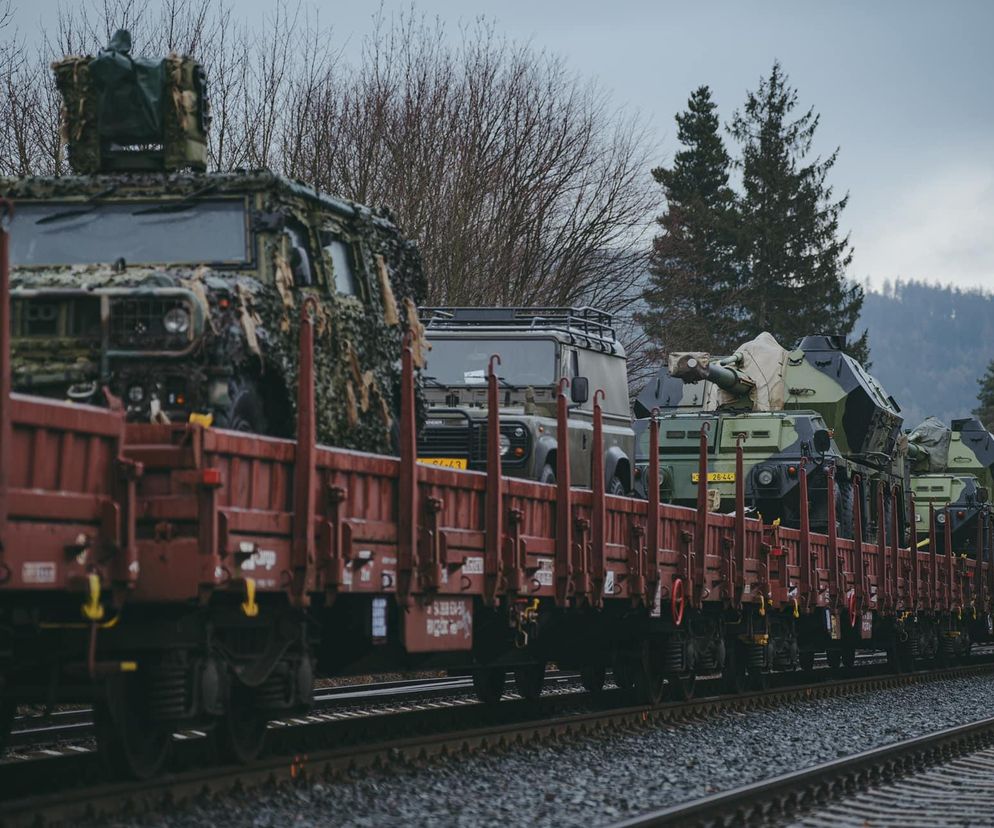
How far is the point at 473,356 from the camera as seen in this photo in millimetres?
16969

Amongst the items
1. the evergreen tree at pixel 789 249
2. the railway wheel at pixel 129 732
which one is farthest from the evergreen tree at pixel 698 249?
the railway wheel at pixel 129 732

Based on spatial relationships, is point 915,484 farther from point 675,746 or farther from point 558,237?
point 675,746

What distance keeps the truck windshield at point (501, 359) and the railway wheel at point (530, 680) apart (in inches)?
109

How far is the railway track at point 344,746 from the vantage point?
8508 millimetres

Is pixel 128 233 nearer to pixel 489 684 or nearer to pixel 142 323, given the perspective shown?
pixel 142 323

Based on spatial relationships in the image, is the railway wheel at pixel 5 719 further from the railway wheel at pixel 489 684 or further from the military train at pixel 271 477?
the railway wheel at pixel 489 684

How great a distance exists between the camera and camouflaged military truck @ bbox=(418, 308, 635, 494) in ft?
52.5

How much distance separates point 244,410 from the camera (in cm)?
1025

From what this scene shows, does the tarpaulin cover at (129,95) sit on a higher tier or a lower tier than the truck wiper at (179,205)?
higher

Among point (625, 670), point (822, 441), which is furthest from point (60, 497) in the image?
point (822, 441)

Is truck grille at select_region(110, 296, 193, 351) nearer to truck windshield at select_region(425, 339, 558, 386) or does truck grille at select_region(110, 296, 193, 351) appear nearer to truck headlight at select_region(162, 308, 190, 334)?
truck headlight at select_region(162, 308, 190, 334)

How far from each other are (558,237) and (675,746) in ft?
76.1

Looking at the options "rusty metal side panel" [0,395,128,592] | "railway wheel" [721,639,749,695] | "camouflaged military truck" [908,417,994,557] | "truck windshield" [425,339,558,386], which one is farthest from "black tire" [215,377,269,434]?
"camouflaged military truck" [908,417,994,557]

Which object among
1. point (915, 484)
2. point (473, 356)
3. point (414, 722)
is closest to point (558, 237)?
point (915, 484)
